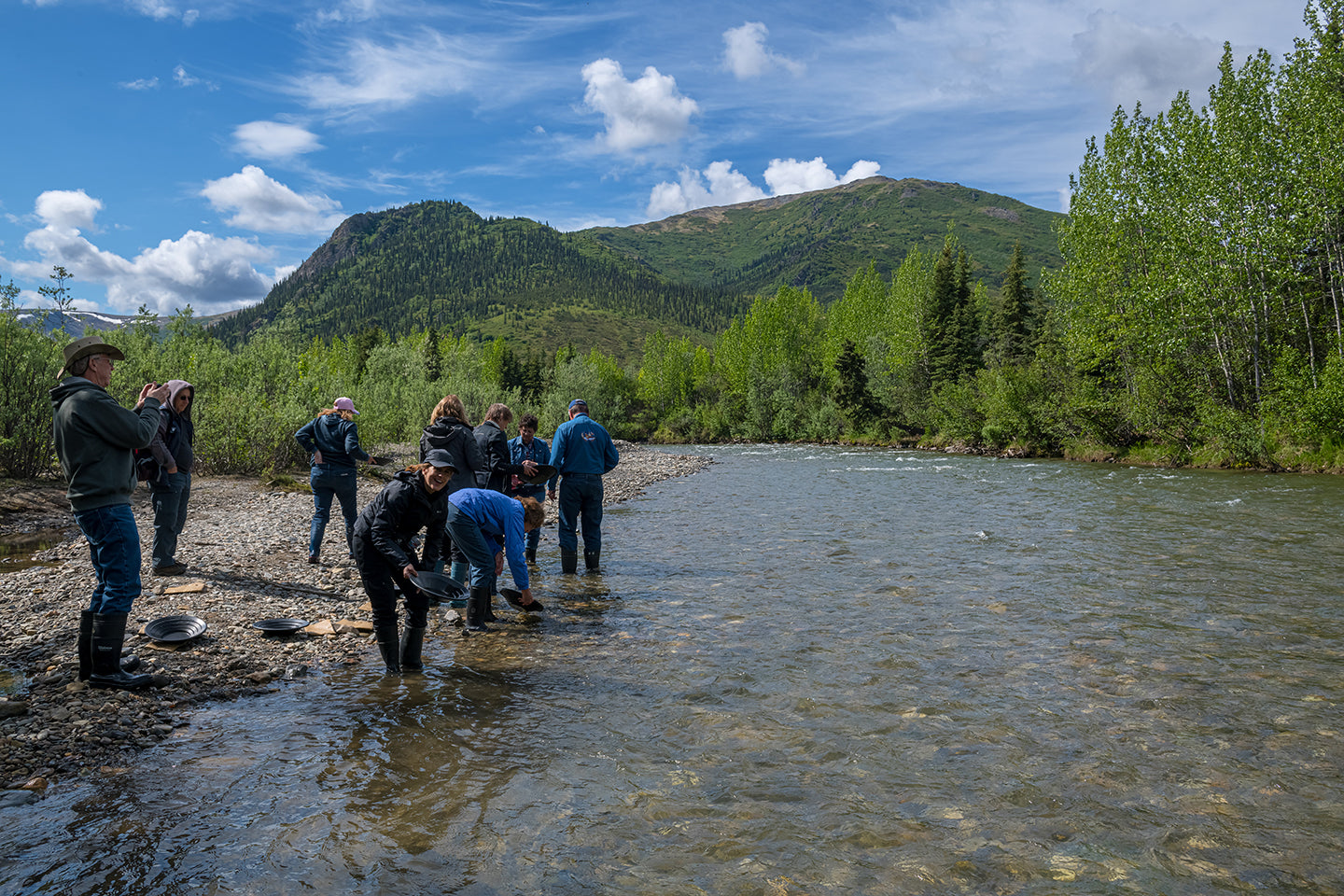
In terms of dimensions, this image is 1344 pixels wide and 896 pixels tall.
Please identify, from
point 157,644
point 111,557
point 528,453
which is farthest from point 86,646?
point 528,453

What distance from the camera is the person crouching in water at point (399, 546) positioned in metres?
6.50

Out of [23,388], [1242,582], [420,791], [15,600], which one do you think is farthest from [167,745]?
[23,388]

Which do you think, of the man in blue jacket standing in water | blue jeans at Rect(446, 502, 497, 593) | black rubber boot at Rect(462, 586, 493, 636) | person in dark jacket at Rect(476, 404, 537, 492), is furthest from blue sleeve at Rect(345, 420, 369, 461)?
black rubber boot at Rect(462, 586, 493, 636)

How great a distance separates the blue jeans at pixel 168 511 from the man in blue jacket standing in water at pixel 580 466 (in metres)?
4.99

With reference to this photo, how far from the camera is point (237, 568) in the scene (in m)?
10.5

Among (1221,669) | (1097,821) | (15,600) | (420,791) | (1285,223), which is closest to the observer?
(1097,821)

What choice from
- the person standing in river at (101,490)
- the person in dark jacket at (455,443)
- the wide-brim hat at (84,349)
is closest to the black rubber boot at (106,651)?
the person standing in river at (101,490)

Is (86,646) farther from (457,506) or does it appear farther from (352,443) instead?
(352,443)

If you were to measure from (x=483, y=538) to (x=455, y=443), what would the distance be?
1412mm

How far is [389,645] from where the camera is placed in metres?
7.02

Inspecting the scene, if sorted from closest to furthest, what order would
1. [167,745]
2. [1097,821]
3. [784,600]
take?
1. [1097,821]
2. [167,745]
3. [784,600]

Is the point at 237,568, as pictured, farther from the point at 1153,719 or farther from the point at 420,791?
the point at 1153,719

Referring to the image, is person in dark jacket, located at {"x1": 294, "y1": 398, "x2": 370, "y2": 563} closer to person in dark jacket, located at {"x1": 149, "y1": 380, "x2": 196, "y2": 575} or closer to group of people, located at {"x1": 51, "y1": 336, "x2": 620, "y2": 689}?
group of people, located at {"x1": 51, "y1": 336, "x2": 620, "y2": 689}

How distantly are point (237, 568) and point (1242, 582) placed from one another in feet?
48.3
